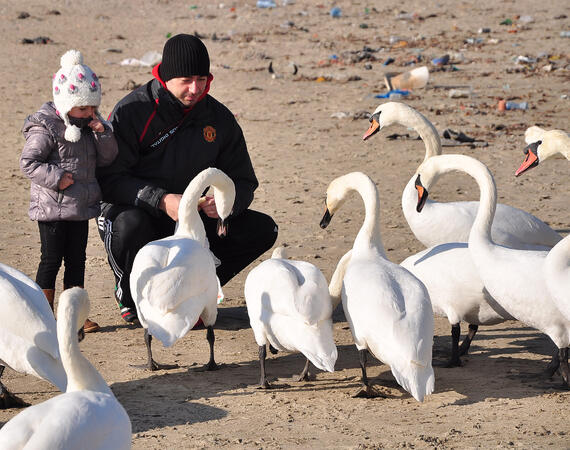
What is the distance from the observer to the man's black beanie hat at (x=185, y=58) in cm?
580

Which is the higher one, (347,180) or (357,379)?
(347,180)

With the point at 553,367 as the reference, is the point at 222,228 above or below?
above

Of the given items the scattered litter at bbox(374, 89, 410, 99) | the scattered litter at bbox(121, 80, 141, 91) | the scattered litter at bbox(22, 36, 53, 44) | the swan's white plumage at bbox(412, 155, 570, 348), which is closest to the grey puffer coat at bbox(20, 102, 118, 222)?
the swan's white plumage at bbox(412, 155, 570, 348)

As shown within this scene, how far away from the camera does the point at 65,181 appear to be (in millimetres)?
5602

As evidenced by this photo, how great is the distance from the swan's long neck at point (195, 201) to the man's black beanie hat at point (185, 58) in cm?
71

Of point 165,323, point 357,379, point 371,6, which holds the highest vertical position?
point 371,6

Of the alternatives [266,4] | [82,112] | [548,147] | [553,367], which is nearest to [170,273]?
[82,112]

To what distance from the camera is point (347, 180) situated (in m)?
5.75

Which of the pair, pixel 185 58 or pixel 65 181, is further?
pixel 185 58

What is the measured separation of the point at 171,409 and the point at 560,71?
1038 cm

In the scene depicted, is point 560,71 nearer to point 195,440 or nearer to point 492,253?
point 492,253

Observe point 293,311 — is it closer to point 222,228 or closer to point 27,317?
point 222,228

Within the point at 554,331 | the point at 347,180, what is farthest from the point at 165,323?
the point at 554,331

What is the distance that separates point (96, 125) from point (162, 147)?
515mm
